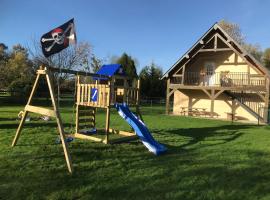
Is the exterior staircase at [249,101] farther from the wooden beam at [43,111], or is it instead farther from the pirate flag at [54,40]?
the wooden beam at [43,111]

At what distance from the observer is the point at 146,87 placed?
44188 millimetres

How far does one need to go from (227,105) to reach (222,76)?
237 cm

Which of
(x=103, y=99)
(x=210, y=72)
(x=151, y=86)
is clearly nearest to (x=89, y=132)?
(x=103, y=99)

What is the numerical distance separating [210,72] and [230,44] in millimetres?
3495

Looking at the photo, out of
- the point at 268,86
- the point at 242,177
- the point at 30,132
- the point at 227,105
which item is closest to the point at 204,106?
the point at 227,105

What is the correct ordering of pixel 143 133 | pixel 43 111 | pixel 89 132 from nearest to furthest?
pixel 43 111 < pixel 143 133 < pixel 89 132

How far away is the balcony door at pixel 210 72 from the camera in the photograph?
81.0ft

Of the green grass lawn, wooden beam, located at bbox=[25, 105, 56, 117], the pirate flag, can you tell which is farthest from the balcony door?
wooden beam, located at bbox=[25, 105, 56, 117]

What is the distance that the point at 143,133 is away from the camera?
948cm

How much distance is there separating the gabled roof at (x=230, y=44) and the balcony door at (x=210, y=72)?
1692 millimetres

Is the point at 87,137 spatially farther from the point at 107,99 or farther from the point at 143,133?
the point at 143,133

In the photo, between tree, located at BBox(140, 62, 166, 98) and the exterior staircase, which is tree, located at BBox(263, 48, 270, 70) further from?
the exterior staircase

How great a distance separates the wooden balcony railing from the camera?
22188mm

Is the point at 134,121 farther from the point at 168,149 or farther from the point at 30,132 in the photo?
the point at 30,132
